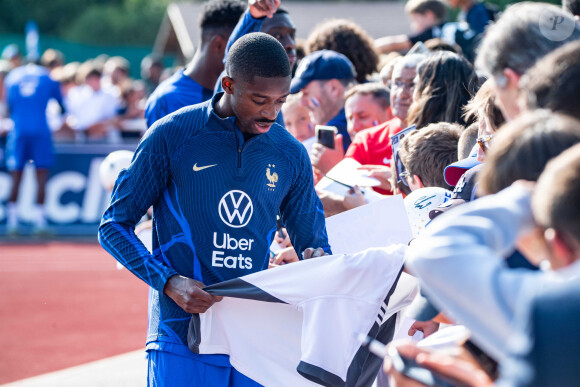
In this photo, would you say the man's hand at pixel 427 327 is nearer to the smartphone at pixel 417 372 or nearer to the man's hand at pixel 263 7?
the smartphone at pixel 417 372

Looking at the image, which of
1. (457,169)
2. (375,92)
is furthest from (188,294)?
(375,92)

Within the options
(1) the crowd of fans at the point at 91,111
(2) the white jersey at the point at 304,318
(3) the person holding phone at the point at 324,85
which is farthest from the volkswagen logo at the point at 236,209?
(1) the crowd of fans at the point at 91,111

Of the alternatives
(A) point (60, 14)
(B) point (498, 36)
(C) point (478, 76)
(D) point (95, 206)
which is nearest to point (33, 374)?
(C) point (478, 76)

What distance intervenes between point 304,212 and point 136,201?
0.69 metres

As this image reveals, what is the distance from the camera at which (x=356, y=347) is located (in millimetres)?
3115

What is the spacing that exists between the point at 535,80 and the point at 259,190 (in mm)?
1313

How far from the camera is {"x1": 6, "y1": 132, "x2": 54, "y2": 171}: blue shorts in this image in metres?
13.0

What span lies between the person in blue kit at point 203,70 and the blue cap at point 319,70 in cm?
76

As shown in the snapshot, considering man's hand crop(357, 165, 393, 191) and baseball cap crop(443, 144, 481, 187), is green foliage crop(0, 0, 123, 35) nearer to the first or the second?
man's hand crop(357, 165, 393, 191)

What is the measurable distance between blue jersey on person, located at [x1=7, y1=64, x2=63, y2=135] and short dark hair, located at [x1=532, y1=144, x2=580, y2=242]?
1229cm

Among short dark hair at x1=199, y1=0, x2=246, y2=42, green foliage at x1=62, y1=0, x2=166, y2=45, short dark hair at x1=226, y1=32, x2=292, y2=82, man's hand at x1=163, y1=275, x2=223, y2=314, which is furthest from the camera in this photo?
green foliage at x1=62, y1=0, x2=166, y2=45

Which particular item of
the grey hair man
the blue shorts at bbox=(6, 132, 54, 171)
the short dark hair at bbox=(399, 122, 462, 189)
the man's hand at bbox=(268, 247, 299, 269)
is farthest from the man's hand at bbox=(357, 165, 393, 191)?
the blue shorts at bbox=(6, 132, 54, 171)

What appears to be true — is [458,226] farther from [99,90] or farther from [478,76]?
[99,90]

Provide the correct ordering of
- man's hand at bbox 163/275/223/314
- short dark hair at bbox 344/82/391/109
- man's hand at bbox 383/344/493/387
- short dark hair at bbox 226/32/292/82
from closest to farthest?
man's hand at bbox 383/344/493/387 < man's hand at bbox 163/275/223/314 < short dark hair at bbox 226/32/292/82 < short dark hair at bbox 344/82/391/109
